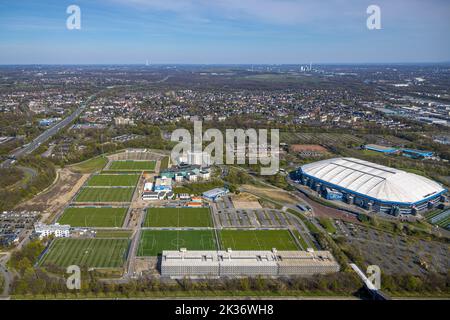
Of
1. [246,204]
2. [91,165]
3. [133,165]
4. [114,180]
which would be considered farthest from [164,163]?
[246,204]

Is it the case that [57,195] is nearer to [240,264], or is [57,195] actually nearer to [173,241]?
[173,241]

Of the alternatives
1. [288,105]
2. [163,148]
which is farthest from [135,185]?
[288,105]

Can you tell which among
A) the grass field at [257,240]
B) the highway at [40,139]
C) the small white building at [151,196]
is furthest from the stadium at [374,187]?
the highway at [40,139]

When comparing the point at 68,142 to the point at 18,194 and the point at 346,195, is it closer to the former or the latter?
the point at 18,194

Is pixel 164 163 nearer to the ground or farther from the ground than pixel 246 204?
farther from the ground
